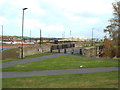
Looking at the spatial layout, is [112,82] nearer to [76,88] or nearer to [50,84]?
[76,88]

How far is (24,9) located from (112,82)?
18438 millimetres

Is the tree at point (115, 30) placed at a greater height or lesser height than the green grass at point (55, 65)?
greater

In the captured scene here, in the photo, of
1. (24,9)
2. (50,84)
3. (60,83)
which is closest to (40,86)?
(50,84)

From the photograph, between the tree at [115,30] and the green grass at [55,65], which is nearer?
the green grass at [55,65]

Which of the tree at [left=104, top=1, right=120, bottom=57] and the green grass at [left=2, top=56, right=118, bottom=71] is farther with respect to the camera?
the tree at [left=104, top=1, right=120, bottom=57]

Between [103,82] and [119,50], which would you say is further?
[119,50]

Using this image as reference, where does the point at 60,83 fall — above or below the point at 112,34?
below

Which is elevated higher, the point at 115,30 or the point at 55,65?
the point at 115,30

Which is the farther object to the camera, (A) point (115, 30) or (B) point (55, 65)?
(A) point (115, 30)

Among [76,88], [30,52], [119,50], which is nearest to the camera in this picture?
[76,88]

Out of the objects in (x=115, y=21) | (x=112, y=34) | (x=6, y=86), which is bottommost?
(x=6, y=86)

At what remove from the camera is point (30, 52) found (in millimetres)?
28922

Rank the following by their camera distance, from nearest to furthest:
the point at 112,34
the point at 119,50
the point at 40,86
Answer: the point at 40,86 → the point at 119,50 → the point at 112,34

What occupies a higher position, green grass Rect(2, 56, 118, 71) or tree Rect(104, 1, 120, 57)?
tree Rect(104, 1, 120, 57)
